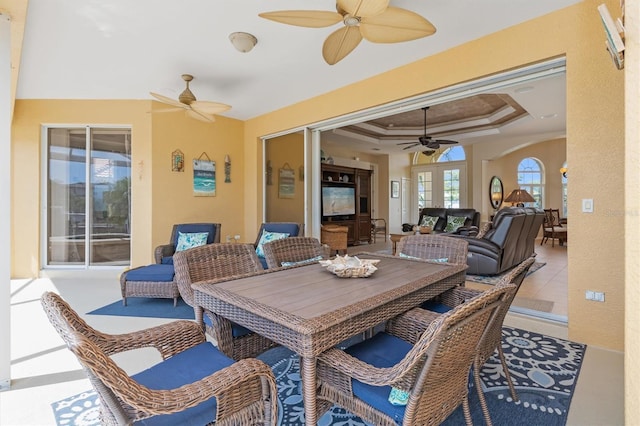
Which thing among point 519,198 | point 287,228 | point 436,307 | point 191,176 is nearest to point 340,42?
point 436,307

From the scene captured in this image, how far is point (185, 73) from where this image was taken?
3832mm

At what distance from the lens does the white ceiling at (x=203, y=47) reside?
258 cm

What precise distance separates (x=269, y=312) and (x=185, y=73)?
362 centimetres

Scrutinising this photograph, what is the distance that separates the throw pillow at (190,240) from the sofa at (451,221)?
15.7 feet

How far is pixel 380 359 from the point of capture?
1.41m

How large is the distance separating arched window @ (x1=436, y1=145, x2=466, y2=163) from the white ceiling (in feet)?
21.2

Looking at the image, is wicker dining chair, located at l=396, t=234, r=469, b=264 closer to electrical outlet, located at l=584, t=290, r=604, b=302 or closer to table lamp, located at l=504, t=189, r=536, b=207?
electrical outlet, located at l=584, t=290, r=604, b=302

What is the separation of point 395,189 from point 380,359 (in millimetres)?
9009

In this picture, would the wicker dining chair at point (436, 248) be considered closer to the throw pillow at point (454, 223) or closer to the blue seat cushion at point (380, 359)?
the blue seat cushion at point (380, 359)

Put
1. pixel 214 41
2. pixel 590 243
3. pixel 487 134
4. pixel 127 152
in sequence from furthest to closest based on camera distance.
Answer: pixel 487 134, pixel 127 152, pixel 214 41, pixel 590 243

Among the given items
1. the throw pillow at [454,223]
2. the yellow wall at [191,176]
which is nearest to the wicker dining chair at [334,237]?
the yellow wall at [191,176]

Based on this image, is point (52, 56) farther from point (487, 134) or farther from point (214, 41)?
point (487, 134)

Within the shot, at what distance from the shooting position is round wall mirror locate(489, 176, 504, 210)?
28.7 ft
